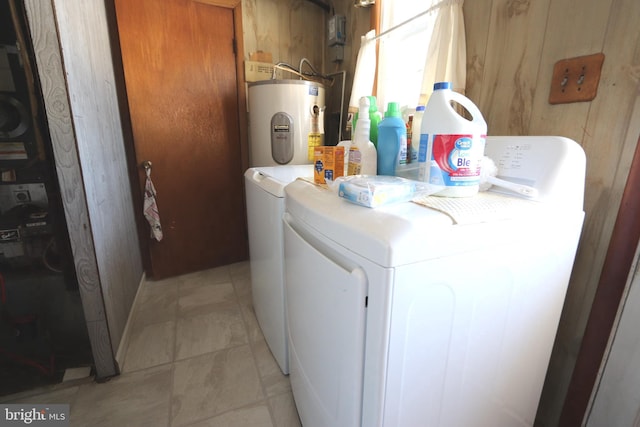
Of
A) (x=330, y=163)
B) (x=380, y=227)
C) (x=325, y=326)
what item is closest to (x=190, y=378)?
(x=325, y=326)

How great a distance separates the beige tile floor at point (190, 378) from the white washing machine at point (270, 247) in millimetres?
133

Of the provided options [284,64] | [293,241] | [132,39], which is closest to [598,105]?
[293,241]

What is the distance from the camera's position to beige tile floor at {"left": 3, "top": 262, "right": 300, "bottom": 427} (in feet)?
3.71

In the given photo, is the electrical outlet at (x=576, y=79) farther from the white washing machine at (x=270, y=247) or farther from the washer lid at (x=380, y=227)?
the white washing machine at (x=270, y=247)

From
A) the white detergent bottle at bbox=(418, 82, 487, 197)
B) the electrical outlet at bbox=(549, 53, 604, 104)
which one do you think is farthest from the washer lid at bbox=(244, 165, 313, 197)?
the electrical outlet at bbox=(549, 53, 604, 104)

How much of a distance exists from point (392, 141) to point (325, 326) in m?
0.59

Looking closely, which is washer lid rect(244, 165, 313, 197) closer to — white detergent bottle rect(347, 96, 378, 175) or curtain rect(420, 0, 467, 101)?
white detergent bottle rect(347, 96, 378, 175)

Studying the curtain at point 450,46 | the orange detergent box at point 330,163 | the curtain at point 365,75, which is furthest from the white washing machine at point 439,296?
the curtain at point 365,75

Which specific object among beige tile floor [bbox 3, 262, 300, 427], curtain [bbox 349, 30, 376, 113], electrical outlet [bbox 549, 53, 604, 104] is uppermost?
→ curtain [bbox 349, 30, 376, 113]

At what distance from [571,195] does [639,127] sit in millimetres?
243

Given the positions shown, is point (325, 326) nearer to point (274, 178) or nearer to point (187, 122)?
point (274, 178)

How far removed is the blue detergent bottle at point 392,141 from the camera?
0.91 m

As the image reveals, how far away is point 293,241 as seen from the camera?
86 cm

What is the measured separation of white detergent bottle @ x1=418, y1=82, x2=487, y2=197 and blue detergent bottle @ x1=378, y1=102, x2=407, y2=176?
135mm
